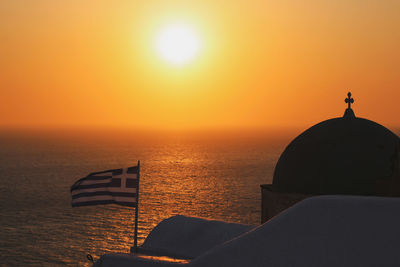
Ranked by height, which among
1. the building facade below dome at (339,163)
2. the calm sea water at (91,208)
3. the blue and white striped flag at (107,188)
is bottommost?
the calm sea water at (91,208)

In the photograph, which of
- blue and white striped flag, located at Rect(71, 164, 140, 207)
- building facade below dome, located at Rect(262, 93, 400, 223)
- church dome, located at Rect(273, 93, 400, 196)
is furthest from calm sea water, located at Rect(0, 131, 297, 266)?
blue and white striped flag, located at Rect(71, 164, 140, 207)

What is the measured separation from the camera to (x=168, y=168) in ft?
516

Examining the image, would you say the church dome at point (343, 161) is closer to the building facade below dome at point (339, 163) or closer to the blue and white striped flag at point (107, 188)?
the building facade below dome at point (339, 163)

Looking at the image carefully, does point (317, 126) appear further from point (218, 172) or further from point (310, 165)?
point (218, 172)

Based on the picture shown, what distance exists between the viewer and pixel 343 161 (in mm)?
19719

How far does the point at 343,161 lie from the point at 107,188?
33.6ft

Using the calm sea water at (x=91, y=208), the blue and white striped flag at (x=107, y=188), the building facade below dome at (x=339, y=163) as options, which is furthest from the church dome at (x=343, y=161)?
the calm sea water at (x=91, y=208)

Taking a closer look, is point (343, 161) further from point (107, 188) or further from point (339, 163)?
point (107, 188)

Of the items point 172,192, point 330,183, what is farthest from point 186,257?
point 172,192

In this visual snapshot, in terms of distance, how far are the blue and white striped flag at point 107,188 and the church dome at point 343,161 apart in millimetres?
8372

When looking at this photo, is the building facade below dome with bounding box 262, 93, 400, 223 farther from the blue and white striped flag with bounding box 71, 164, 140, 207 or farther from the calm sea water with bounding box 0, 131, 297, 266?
the calm sea water with bounding box 0, 131, 297, 266

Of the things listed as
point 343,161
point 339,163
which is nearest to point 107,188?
point 339,163

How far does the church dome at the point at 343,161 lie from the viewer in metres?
19.2

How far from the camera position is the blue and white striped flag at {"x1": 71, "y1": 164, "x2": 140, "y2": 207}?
15.7m
